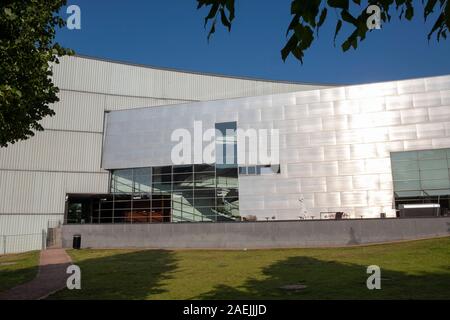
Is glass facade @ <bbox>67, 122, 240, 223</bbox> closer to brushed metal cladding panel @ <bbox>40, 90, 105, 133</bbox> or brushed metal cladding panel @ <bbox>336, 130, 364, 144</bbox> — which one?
brushed metal cladding panel @ <bbox>40, 90, 105, 133</bbox>

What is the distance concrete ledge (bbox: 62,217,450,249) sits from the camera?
1013 inches

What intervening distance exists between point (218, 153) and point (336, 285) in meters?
26.9

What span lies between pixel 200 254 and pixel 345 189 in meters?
16.1

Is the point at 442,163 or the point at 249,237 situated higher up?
the point at 442,163

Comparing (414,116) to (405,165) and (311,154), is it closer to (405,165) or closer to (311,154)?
(405,165)

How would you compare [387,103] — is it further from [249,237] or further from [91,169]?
[91,169]

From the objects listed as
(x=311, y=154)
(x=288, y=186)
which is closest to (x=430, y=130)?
(x=311, y=154)

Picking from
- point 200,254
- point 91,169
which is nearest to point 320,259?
point 200,254

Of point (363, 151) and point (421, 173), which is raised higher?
point (363, 151)

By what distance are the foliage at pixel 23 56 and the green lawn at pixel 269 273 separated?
17.7 ft

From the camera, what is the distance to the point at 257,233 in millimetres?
28031

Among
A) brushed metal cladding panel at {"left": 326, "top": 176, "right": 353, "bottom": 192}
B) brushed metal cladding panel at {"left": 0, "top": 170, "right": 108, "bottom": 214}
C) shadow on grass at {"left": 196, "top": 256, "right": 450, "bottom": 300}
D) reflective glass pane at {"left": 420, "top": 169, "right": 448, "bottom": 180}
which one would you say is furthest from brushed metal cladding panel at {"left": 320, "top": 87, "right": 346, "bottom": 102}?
shadow on grass at {"left": 196, "top": 256, "right": 450, "bottom": 300}

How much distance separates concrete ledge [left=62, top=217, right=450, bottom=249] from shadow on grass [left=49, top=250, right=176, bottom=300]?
296 cm

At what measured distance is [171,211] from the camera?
4034cm
